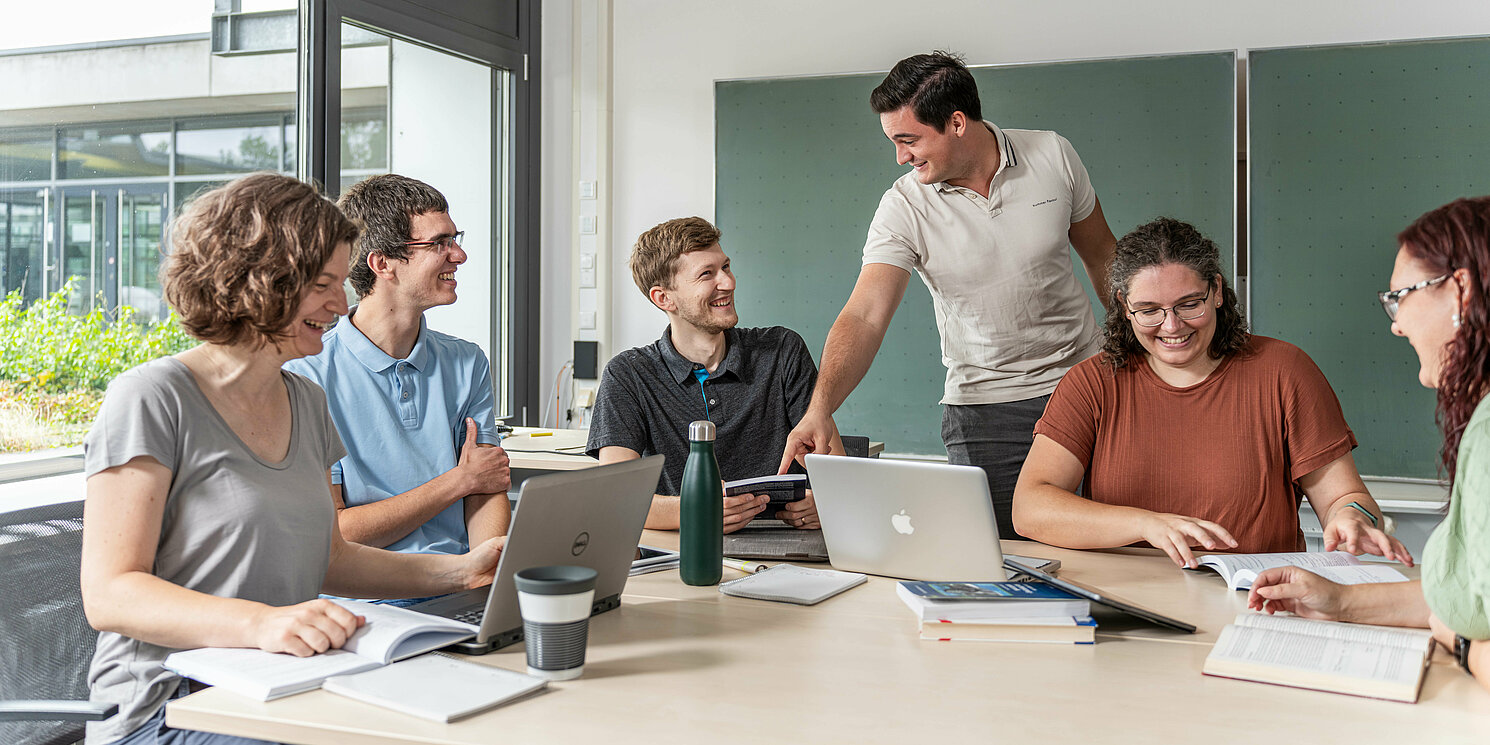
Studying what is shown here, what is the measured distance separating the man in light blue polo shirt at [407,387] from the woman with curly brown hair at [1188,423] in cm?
104

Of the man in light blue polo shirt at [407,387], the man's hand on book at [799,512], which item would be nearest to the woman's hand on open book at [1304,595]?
the man's hand on book at [799,512]

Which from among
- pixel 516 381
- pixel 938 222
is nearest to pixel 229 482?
pixel 938 222

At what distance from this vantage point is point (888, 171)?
4.01 meters

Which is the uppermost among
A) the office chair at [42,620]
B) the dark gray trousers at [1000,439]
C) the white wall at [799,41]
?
the white wall at [799,41]

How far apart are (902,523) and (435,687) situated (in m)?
0.78

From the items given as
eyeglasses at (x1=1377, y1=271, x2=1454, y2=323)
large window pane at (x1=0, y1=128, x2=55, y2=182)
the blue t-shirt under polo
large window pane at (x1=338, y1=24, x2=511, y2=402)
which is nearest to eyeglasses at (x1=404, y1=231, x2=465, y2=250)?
the blue t-shirt under polo

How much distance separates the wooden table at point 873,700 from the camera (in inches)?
42.4

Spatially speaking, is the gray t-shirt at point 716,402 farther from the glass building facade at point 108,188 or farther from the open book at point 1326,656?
the glass building facade at point 108,188

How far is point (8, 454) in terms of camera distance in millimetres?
2826

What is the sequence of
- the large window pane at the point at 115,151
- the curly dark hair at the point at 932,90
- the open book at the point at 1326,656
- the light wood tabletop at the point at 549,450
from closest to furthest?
the open book at the point at 1326,656
the curly dark hair at the point at 932,90
the large window pane at the point at 115,151
the light wood tabletop at the point at 549,450

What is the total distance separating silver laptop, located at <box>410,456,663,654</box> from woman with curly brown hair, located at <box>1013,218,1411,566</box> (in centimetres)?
84

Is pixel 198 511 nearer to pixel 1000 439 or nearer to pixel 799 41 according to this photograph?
pixel 1000 439

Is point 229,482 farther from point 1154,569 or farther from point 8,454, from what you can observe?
point 8,454

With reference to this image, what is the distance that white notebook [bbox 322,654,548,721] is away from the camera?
1121mm
